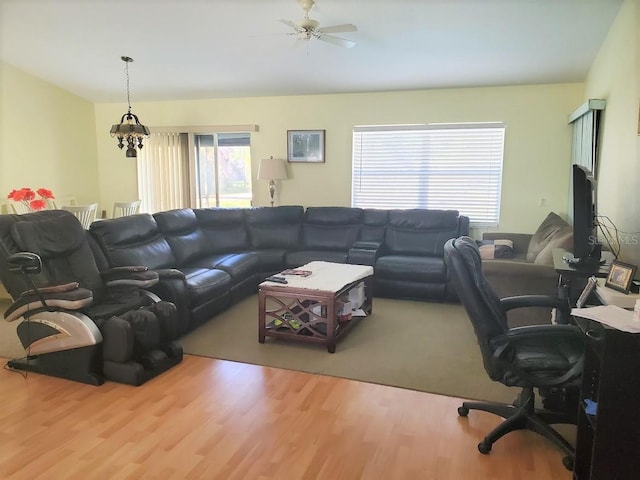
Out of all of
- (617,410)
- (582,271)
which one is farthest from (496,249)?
(617,410)

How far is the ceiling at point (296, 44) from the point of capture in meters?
3.77

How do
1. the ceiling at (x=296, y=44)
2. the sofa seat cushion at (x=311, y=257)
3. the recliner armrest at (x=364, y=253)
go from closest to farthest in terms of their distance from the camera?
the ceiling at (x=296, y=44)
the recliner armrest at (x=364, y=253)
the sofa seat cushion at (x=311, y=257)

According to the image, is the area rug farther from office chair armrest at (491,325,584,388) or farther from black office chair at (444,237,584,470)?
office chair armrest at (491,325,584,388)

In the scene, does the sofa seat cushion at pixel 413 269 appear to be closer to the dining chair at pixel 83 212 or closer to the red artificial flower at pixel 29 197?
the dining chair at pixel 83 212

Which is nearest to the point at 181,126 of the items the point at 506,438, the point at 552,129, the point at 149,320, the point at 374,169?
the point at 374,169

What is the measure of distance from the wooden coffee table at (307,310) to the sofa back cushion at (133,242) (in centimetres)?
122

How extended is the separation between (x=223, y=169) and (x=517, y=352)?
16.9 ft

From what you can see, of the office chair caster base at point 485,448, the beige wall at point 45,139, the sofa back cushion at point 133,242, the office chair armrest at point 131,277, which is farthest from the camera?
the beige wall at point 45,139

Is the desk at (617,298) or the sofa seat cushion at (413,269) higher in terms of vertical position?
the desk at (617,298)

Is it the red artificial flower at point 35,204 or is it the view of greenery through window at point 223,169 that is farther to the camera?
the view of greenery through window at point 223,169

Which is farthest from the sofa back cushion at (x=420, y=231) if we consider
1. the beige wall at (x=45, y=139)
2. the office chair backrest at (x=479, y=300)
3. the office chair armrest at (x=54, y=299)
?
the beige wall at (x=45, y=139)

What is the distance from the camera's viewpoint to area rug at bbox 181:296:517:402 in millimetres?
2859

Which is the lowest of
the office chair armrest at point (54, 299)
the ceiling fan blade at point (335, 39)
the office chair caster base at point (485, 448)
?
the office chair caster base at point (485, 448)

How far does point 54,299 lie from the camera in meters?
2.75
